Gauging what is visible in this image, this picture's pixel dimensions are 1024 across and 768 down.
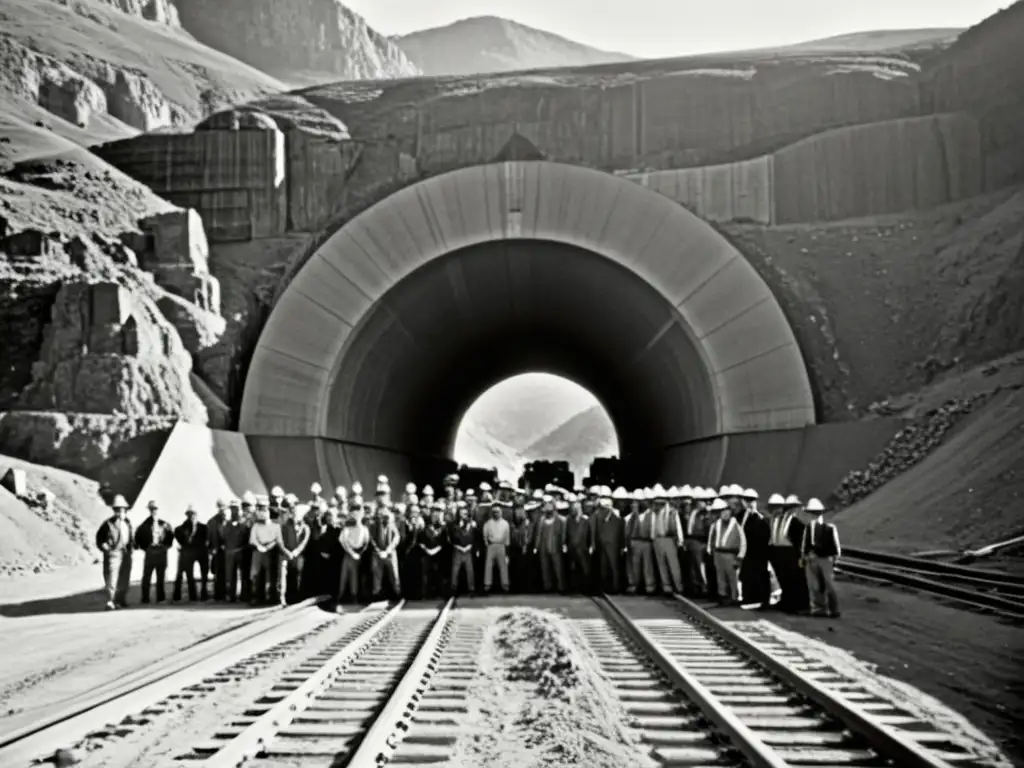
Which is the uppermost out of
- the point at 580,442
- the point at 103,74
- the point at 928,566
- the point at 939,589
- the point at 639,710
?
the point at 103,74

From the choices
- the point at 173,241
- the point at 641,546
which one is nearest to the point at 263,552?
the point at 641,546

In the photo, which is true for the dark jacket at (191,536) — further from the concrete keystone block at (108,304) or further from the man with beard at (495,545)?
the concrete keystone block at (108,304)

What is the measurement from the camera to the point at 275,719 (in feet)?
16.8

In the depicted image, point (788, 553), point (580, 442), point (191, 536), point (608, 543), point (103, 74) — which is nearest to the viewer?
point (788, 553)

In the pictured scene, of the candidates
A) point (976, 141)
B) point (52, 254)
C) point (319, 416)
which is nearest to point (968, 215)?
point (976, 141)

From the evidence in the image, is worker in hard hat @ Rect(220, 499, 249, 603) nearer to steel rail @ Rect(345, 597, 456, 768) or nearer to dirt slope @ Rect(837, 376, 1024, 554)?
steel rail @ Rect(345, 597, 456, 768)

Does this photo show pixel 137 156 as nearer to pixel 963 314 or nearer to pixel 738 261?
pixel 738 261

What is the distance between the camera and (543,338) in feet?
82.5

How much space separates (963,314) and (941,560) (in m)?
9.46

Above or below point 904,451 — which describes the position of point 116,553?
below

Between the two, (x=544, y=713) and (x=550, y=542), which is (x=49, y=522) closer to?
(x=550, y=542)

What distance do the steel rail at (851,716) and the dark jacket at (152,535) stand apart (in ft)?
22.8

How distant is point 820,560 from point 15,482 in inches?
444

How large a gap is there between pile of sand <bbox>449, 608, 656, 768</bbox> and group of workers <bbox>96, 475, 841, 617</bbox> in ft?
10.5
